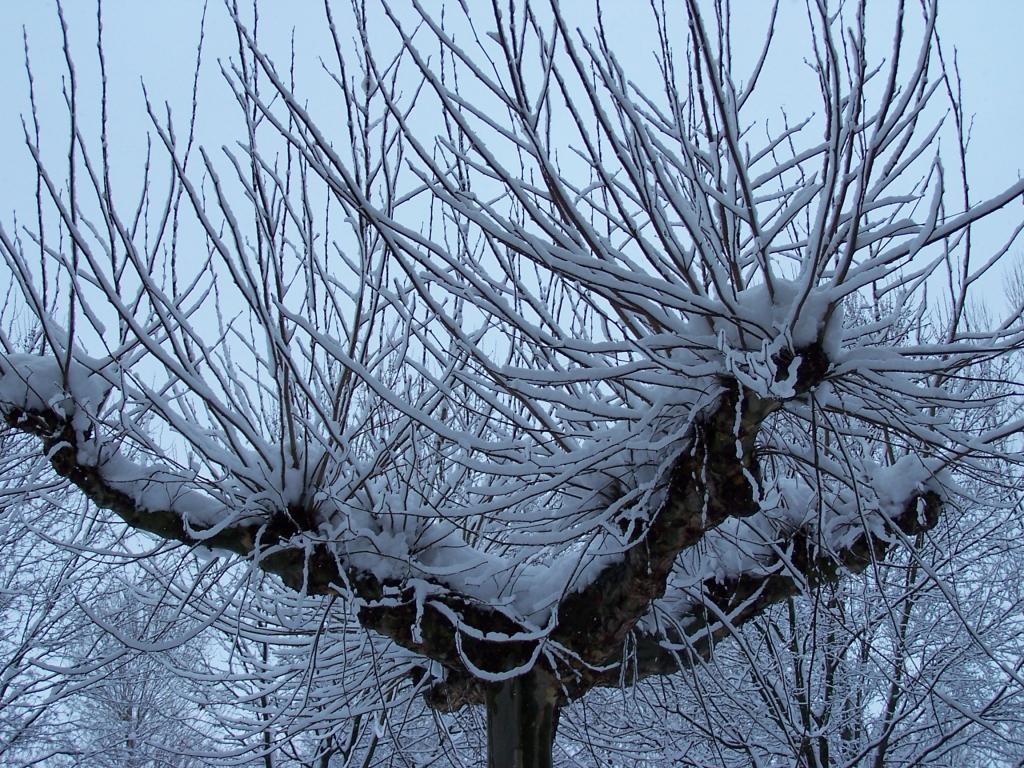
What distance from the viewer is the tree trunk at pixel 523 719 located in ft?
9.32

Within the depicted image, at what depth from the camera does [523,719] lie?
9.36ft

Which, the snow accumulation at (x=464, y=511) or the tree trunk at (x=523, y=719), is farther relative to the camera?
the tree trunk at (x=523, y=719)

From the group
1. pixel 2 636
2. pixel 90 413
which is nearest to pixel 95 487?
pixel 90 413

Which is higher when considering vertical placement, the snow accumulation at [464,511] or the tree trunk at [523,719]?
the snow accumulation at [464,511]

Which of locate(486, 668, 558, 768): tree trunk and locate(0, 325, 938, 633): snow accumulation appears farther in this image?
locate(486, 668, 558, 768): tree trunk

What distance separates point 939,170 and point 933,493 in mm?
1540

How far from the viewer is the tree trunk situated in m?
2.84

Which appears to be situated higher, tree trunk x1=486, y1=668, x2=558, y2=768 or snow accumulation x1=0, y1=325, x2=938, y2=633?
snow accumulation x1=0, y1=325, x2=938, y2=633

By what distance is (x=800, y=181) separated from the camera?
2.70 metres

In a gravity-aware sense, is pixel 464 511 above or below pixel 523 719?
above

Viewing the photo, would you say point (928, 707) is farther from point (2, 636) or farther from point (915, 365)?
point (2, 636)

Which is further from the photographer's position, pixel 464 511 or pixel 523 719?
pixel 523 719

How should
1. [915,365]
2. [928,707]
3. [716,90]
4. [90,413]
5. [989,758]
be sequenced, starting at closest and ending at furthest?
[716,90] → [915,365] → [90,413] → [928,707] → [989,758]

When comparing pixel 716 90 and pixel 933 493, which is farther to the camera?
pixel 933 493
